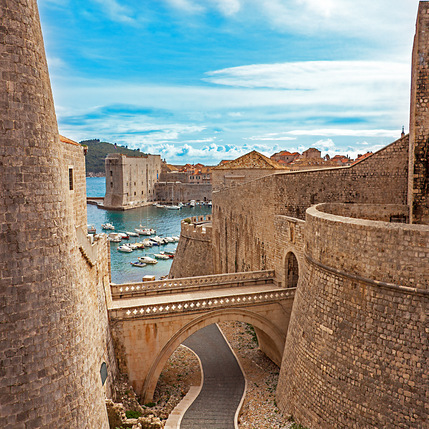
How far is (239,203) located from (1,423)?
1971 cm

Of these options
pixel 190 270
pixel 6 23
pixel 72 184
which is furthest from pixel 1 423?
pixel 190 270

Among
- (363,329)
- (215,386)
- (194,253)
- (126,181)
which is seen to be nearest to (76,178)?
(363,329)

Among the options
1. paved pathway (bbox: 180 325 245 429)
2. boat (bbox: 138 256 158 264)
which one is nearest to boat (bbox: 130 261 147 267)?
boat (bbox: 138 256 158 264)

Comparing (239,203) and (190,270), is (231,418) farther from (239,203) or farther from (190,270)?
(190,270)

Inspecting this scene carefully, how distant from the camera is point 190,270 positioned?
32125 millimetres

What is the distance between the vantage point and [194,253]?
32344 mm

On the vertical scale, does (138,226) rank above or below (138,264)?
above

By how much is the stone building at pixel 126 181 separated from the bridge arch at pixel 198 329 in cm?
7104

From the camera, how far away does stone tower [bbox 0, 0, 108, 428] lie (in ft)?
18.1

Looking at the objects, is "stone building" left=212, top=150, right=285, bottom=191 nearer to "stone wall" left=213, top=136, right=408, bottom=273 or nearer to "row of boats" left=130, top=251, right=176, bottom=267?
"stone wall" left=213, top=136, right=408, bottom=273

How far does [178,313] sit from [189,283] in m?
2.90

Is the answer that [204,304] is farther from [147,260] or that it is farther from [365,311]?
[147,260]

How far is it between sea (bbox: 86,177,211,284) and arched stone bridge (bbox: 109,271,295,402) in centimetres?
2264

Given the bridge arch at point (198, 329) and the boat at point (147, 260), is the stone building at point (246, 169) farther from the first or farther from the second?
the boat at point (147, 260)
